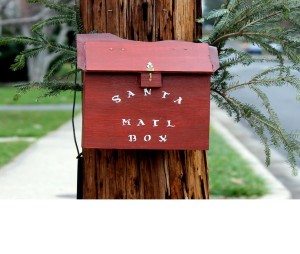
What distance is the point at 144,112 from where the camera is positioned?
125 inches

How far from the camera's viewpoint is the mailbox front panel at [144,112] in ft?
10.3

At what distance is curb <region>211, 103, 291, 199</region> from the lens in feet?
28.1

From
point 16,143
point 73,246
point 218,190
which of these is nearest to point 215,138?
point 16,143

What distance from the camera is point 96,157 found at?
352 centimetres

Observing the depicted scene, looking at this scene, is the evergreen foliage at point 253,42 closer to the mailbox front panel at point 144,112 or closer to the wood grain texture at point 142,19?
the wood grain texture at point 142,19

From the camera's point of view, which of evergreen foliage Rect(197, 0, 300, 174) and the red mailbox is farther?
evergreen foliage Rect(197, 0, 300, 174)

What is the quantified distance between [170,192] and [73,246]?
856 millimetres

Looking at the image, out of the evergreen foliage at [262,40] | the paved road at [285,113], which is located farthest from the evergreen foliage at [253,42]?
the paved road at [285,113]

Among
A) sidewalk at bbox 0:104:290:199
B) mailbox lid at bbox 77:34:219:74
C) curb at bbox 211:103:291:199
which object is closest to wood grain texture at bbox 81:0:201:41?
mailbox lid at bbox 77:34:219:74

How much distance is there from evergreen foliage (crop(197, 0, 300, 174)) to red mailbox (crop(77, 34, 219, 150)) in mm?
305

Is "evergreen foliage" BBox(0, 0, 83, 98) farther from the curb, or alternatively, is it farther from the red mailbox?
the curb

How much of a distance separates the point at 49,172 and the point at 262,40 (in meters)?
6.54

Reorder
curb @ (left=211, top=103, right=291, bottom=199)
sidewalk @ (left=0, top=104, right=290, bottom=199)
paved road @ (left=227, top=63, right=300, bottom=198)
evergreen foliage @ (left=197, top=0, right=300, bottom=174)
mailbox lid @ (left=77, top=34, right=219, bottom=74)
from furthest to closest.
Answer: paved road @ (left=227, top=63, right=300, bottom=198)
curb @ (left=211, top=103, right=291, bottom=199)
sidewalk @ (left=0, top=104, right=290, bottom=199)
evergreen foliage @ (left=197, top=0, right=300, bottom=174)
mailbox lid @ (left=77, top=34, right=219, bottom=74)

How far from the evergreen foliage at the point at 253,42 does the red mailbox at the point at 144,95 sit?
31 cm
